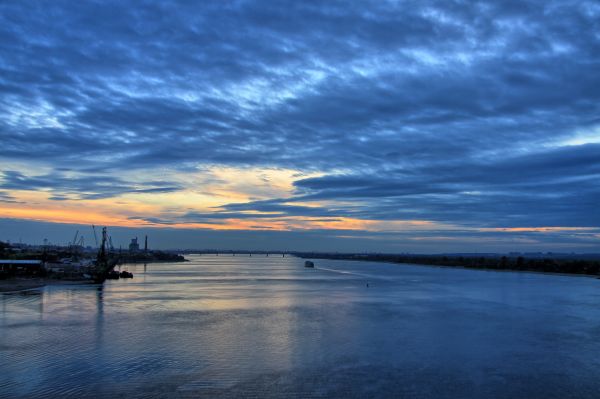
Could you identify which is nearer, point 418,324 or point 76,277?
point 418,324

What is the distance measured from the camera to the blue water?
1606 cm

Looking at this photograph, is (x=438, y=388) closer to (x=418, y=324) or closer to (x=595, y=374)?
(x=595, y=374)

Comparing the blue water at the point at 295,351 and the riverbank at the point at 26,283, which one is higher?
the riverbank at the point at 26,283

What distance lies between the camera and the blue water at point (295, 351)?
52.7ft

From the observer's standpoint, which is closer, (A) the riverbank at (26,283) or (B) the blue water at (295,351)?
(B) the blue water at (295,351)

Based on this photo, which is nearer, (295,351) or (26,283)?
(295,351)

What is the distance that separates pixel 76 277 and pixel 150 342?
54.3 meters

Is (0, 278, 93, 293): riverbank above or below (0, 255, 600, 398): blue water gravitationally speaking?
above

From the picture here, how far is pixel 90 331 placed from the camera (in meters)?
26.0

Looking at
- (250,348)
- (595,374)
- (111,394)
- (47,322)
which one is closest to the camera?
(111,394)

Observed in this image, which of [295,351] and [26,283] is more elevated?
[26,283]

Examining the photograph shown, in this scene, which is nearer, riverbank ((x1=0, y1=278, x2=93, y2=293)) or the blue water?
the blue water

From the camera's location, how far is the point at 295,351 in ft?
70.5

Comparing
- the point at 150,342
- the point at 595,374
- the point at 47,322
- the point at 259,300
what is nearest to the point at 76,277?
the point at 259,300
